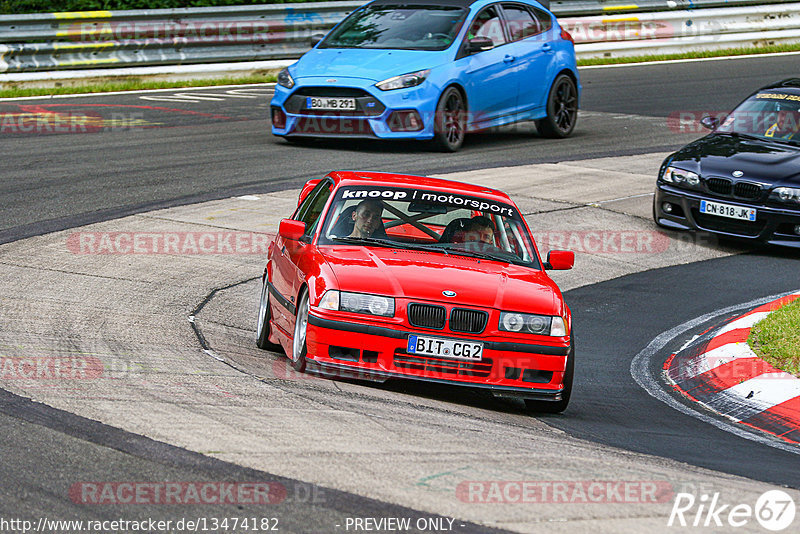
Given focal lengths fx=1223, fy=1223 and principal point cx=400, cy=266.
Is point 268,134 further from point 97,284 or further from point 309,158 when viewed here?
point 97,284

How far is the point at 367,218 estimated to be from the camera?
26.2 feet

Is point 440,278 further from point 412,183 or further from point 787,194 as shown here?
point 787,194

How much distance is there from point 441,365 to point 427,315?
0.96ft

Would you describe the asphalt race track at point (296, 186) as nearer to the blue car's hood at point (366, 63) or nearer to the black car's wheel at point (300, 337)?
the black car's wheel at point (300, 337)

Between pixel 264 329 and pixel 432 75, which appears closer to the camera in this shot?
pixel 264 329

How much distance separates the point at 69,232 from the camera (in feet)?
36.1

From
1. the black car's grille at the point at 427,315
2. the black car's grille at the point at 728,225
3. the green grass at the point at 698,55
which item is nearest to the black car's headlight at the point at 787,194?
the black car's grille at the point at 728,225

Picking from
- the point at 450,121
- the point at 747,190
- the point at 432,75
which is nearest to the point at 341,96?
the point at 432,75

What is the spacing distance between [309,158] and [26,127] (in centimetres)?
413

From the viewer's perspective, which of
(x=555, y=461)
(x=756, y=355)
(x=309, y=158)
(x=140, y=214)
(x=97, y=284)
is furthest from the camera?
(x=309, y=158)

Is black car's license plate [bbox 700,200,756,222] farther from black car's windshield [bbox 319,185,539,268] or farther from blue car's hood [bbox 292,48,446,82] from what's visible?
black car's windshield [bbox 319,185,539,268]

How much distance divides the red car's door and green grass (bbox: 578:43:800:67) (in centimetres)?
1852

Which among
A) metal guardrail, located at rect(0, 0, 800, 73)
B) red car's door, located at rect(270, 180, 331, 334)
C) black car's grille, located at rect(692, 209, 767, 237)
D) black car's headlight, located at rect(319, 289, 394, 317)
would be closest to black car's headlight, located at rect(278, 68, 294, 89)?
black car's grille, located at rect(692, 209, 767, 237)

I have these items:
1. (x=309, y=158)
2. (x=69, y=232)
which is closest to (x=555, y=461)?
(x=69, y=232)
